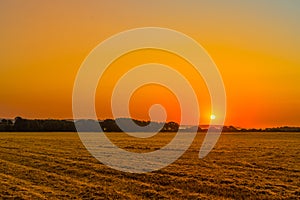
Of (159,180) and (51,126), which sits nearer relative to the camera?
(159,180)

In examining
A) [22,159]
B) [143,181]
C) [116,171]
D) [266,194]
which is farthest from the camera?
[22,159]

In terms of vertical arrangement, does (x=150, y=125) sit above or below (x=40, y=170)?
above

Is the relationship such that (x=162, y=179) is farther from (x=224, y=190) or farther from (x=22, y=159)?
(x=22, y=159)

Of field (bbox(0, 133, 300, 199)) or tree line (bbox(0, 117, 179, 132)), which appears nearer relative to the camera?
field (bbox(0, 133, 300, 199))

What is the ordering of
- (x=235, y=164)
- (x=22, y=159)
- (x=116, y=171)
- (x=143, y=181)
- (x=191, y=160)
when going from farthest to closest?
(x=22, y=159), (x=191, y=160), (x=235, y=164), (x=116, y=171), (x=143, y=181)

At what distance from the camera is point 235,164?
26844 millimetres

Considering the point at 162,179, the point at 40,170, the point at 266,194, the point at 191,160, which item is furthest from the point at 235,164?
the point at 40,170

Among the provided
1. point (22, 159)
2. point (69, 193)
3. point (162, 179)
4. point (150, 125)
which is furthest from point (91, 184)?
point (150, 125)

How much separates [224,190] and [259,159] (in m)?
12.8

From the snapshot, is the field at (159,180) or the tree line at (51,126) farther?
the tree line at (51,126)

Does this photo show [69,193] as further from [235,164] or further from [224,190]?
[235,164]

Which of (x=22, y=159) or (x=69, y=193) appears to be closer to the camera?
(x=69, y=193)

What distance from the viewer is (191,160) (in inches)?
1145

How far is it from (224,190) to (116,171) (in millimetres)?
7532
